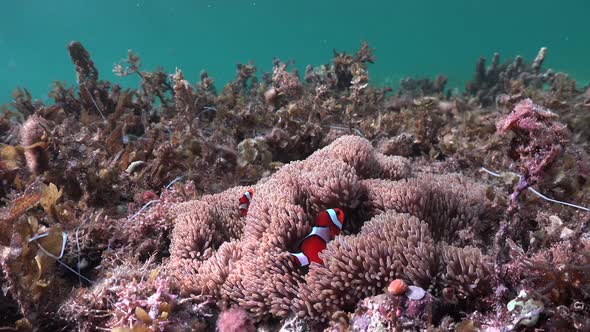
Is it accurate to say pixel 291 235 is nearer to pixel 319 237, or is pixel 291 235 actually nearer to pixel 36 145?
pixel 319 237

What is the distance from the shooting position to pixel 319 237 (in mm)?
2656

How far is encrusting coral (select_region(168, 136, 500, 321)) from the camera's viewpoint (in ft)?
7.41

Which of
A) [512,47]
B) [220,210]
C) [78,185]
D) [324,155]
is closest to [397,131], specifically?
[324,155]

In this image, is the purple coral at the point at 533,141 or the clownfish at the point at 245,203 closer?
the purple coral at the point at 533,141

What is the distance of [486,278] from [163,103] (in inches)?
294

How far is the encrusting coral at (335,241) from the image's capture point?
226 cm

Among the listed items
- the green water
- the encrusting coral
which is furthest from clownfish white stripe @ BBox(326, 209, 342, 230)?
the green water

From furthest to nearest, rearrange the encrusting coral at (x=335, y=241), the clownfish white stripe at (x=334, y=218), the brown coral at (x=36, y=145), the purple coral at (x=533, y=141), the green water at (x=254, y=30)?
the green water at (x=254, y=30), the brown coral at (x=36, y=145), the clownfish white stripe at (x=334, y=218), the encrusting coral at (x=335, y=241), the purple coral at (x=533, y=141)

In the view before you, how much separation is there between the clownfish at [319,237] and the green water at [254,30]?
6883cm

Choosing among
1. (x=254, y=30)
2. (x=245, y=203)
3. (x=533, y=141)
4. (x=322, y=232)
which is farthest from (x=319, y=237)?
→ (x=254, y=30)

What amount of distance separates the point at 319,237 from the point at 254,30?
10582 centimetres

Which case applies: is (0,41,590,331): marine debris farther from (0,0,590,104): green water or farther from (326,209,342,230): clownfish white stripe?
(0,0,590,104): green water

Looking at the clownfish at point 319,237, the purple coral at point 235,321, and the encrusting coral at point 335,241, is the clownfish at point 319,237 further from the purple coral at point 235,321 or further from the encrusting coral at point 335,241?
the purple coral at point 235,321

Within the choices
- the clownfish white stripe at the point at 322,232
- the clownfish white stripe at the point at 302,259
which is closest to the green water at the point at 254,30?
the clownfish white stripe at the point at 322,232
